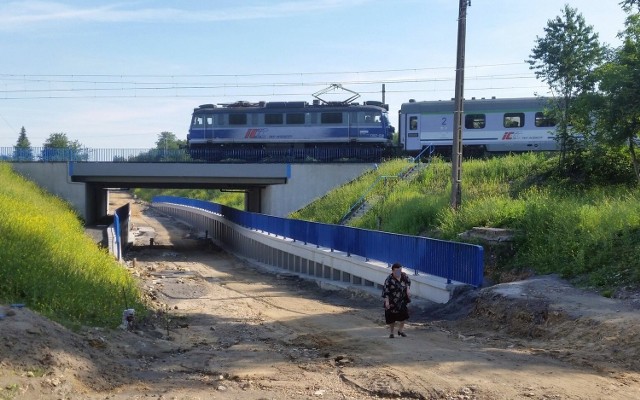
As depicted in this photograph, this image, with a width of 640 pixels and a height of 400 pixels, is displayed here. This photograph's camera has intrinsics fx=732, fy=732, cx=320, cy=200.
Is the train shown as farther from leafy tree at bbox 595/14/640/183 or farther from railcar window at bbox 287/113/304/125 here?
leafy tree at bbox 595/14/640/183

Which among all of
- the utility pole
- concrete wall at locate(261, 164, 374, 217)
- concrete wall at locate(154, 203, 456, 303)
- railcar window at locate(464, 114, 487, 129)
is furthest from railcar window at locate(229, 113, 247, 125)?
the utility pole

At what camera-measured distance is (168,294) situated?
23953 millimetres

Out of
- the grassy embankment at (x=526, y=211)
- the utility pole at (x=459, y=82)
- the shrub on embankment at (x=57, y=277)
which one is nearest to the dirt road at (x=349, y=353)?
the shrub on embankment at (x=57, y=277)

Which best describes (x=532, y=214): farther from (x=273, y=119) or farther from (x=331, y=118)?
(x=273, y=119)

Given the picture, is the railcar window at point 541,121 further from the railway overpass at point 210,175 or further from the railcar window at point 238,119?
the railcar window at point 238,119

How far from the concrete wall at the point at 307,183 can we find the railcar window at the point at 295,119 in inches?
183

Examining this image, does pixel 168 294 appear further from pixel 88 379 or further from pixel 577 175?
pixel 577 175

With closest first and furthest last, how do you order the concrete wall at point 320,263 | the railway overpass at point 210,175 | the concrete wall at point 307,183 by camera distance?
the concrete wall at point 320,263, the railway overpass at point 210,175, the concrete wall at point 307,183

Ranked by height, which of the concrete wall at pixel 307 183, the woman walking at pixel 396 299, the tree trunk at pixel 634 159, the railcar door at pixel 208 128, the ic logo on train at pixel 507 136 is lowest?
the woman walking at pixel 396 299

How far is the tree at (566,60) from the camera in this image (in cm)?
2944

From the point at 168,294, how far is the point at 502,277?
10.8m

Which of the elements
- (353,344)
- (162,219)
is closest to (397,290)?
(353,344)

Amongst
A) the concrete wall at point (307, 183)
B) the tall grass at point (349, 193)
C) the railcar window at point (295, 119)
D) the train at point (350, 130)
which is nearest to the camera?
the tall grass at point (349, 193)

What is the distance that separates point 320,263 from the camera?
27594 mm
